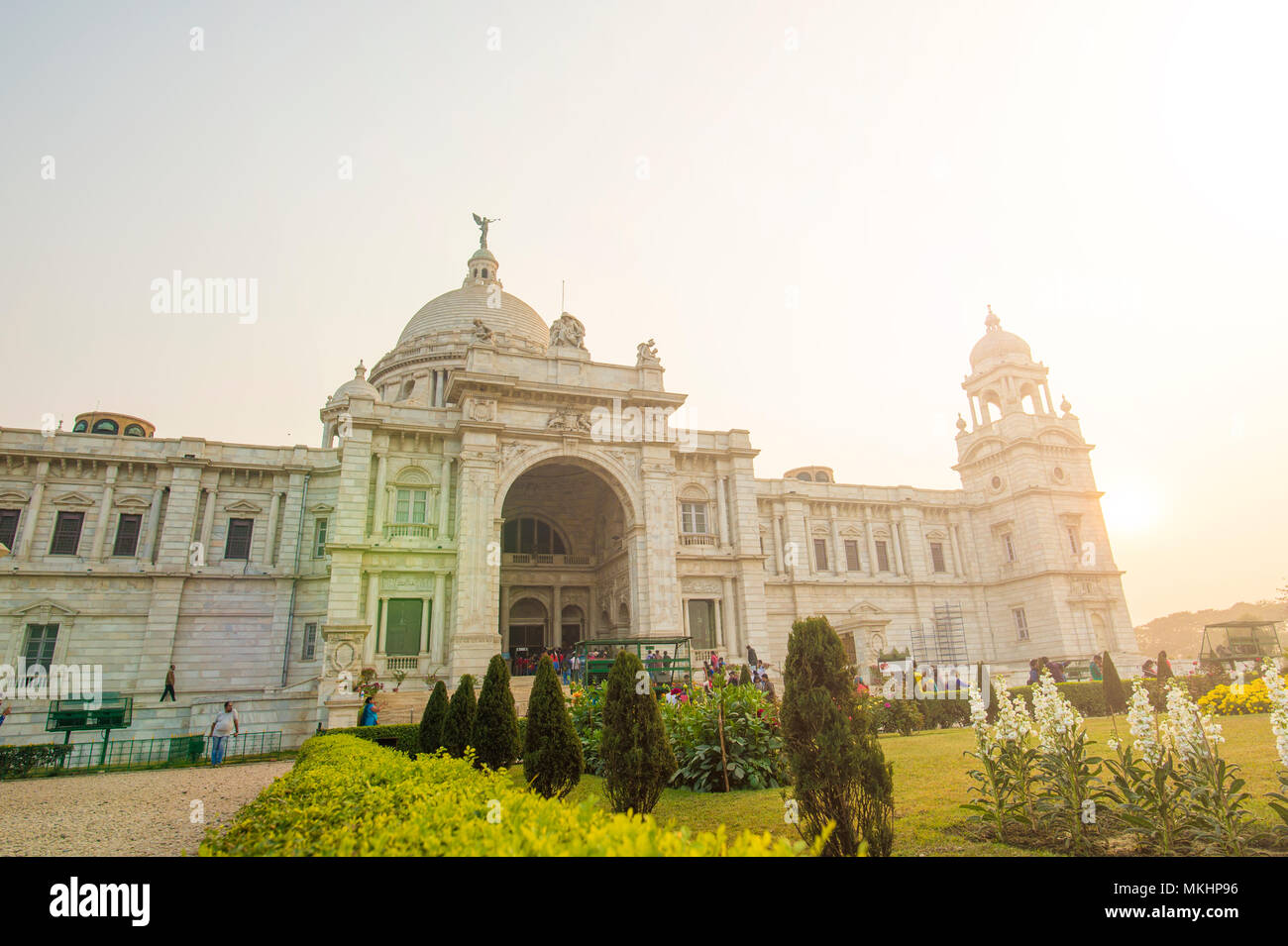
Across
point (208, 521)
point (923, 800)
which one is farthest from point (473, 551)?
point (923, 800)

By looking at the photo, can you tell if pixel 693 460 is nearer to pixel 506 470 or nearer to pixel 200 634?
pixel 506 470

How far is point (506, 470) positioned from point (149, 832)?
19769mm

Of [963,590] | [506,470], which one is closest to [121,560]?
[506,470]

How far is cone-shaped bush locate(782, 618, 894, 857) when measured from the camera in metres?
6.77

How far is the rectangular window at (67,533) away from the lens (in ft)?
95.8

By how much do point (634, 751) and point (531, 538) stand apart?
27.4 metres

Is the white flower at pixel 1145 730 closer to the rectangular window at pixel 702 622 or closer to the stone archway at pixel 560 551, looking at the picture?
the rectangular window at pixel 702 622

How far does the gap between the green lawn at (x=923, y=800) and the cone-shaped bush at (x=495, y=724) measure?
0.67 meters

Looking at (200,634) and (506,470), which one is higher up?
(506,470)

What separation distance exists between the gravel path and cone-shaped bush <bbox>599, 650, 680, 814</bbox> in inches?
203

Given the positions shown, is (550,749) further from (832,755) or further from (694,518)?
(694,518)

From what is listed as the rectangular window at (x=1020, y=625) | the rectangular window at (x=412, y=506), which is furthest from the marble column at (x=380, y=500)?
the rectangular window at (x=1020, y=625)

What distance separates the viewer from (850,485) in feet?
135
